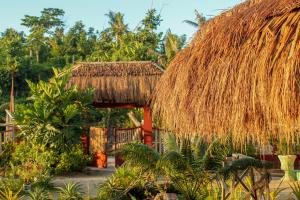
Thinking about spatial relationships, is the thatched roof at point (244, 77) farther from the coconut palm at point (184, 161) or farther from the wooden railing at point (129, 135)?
the wooden railing at point (129, 135)

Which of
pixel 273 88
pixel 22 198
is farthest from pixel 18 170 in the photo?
pixel 273 88

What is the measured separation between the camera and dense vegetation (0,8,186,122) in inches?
915

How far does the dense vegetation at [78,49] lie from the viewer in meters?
23.2

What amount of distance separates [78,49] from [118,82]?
1685 centimetres

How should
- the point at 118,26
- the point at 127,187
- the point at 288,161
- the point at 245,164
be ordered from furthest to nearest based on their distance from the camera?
the point at 118,26
the point at 288,161
the point at 127,187
the point at 245,164

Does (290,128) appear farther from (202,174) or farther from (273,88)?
(202,174)

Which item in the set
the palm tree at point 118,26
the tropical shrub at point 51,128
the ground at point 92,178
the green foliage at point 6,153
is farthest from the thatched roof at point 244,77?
the palm tree at point 118,26

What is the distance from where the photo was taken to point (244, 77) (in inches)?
166

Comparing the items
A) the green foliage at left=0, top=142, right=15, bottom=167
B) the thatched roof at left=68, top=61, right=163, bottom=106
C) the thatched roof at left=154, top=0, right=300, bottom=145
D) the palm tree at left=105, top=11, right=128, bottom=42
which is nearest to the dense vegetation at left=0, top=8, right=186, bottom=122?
the palm tree at left=105, top=11, right=128, bottom=42

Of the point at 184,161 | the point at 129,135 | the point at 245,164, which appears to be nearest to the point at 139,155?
the point at 184,161

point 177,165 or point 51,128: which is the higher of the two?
point 51,128

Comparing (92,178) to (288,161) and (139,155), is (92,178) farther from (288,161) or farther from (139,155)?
(139,155)

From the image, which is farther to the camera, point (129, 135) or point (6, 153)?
point (129, 135)

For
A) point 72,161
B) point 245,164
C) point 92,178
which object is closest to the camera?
point 245,164
